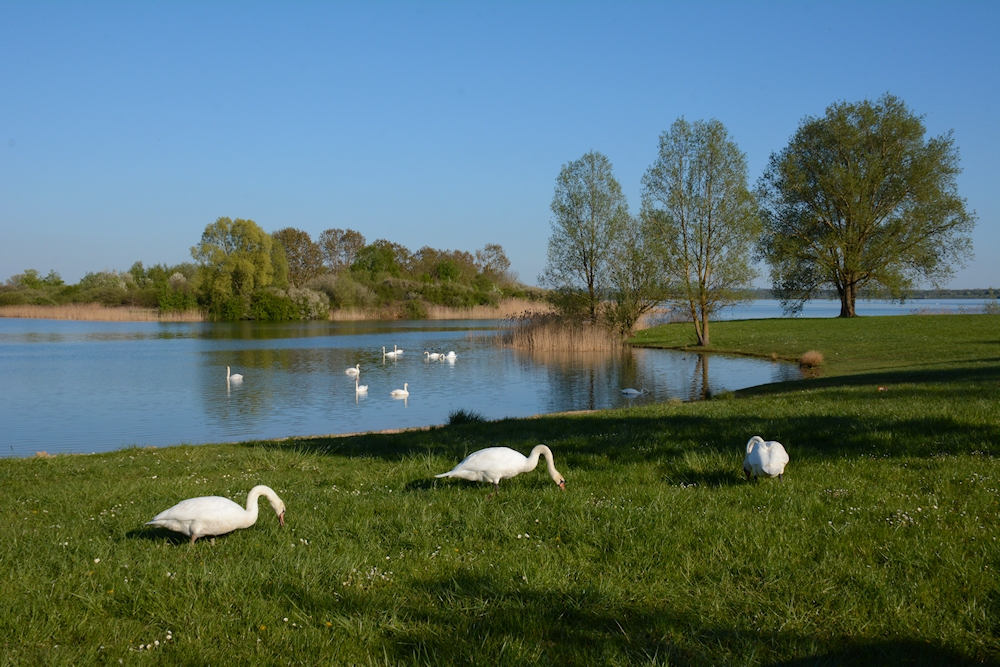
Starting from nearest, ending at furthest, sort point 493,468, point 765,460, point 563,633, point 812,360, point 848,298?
point 563,633 < point 765,460 < point 493,468 < point 812,360 < point 848,298

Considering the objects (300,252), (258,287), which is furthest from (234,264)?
(300,252)

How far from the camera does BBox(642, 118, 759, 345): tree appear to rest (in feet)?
129

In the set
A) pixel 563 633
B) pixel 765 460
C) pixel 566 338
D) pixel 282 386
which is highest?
pixel 765 460

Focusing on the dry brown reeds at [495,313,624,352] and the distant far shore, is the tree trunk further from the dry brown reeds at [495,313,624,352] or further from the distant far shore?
the distant far shore

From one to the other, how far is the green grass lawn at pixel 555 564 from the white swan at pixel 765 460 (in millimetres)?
151

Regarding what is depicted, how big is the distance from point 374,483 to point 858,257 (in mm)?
51515

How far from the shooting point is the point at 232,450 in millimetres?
12117

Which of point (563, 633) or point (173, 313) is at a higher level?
point (173, 313)

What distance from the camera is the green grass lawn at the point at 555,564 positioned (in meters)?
3.90

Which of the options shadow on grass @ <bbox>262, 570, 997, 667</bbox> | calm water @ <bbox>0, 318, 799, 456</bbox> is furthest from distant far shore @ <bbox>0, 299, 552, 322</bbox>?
shadow on grass @ <bbox>262, 570, 997, 667</bbox>

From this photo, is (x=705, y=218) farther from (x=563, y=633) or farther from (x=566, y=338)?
(x=563, y=633)

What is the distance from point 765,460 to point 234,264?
8889cm

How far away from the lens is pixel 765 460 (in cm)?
684

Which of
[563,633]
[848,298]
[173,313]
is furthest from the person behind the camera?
[173,313]
